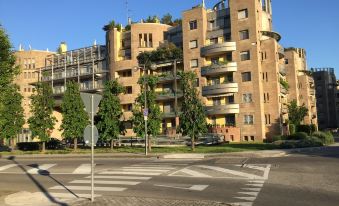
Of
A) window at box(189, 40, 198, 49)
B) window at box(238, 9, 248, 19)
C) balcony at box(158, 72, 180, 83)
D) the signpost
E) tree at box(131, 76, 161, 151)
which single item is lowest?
the signpost

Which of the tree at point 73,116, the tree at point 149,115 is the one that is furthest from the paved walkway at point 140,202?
the tree at point 73,116

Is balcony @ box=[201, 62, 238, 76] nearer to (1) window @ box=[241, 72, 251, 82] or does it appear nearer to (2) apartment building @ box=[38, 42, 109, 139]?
(1) window @ box=[241, 72, 251, 82]

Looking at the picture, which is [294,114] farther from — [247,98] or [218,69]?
[218,69]

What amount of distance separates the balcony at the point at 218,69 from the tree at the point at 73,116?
1978 centimetres

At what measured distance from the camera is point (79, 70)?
7406cm

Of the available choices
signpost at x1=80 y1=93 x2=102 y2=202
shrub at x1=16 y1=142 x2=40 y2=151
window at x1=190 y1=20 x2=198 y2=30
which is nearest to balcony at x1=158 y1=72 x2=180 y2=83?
window at x1=190 y1=20 x2=198 y2=30

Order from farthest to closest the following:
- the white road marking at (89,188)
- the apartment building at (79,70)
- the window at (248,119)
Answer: the apartment building at (79,70) < the window at (248,119) < the white road marking at (89,188)

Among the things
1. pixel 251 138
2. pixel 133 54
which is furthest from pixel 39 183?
pixel 133 54

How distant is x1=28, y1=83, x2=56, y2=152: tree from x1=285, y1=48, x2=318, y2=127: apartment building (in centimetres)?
4198

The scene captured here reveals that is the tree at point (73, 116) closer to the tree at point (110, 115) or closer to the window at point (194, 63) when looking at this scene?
the tree at point (110, 115)

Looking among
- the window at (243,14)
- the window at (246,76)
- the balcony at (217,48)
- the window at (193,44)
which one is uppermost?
the window at (243,14)

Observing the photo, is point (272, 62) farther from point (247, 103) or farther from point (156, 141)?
point (156, 141)

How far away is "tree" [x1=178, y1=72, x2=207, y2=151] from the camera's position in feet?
119

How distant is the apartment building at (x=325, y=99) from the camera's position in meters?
113
